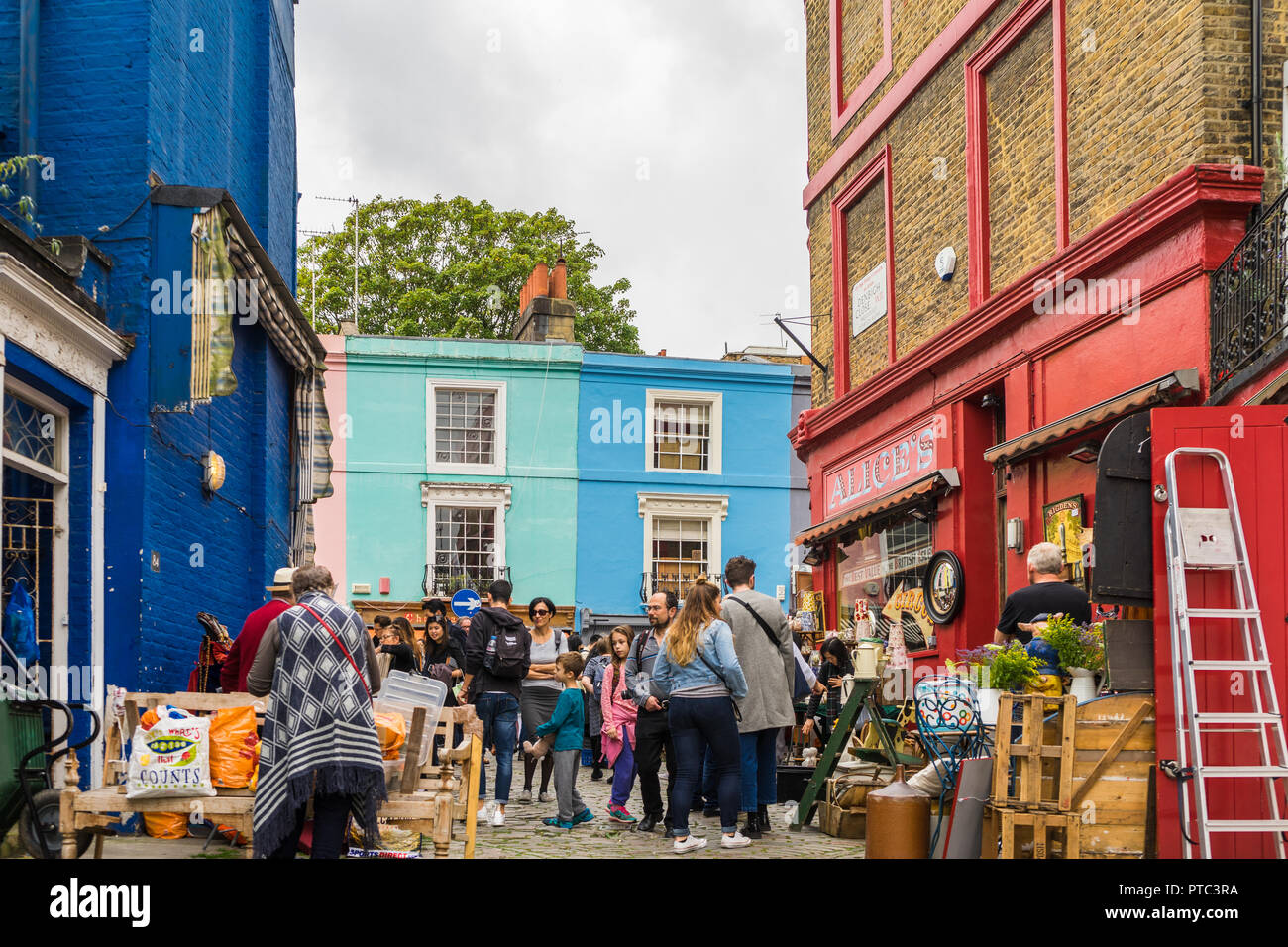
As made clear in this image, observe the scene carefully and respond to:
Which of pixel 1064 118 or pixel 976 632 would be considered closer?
pixel 1064 118

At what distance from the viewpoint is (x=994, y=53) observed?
47.0 feet

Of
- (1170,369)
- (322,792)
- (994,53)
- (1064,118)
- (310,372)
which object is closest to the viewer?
(322,792)

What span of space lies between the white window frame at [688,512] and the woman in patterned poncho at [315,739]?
22.8m

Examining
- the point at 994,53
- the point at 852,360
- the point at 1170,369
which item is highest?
the point at 994,53

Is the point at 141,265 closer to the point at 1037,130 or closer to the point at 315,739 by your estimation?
the point at 315,739

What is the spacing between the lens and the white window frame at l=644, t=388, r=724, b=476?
29.8m

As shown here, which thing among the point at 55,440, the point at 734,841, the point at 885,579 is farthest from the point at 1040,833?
the point at 885,579

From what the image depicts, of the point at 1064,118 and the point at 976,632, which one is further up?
the point at 1064,118

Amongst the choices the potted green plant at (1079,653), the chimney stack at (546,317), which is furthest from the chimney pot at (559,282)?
the potted green plant at (1079,653)

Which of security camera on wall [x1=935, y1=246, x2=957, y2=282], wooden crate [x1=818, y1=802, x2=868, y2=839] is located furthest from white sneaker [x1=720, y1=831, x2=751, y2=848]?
security camera on wall [x1=935, y1=246, x2=957, y2=282]

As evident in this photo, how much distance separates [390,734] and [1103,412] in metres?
6.37
